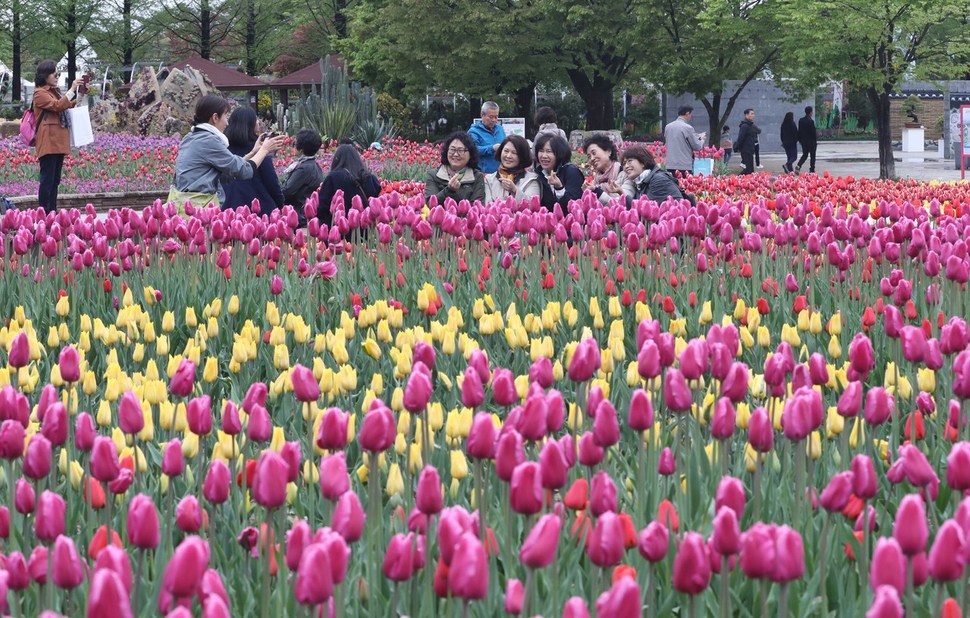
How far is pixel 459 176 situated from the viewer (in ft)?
33.4

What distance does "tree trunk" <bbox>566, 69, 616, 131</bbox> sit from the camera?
42.8 meters

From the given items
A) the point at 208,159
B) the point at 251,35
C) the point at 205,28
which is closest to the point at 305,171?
the point at 208,159

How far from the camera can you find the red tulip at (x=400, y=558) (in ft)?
7.08

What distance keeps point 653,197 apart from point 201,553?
901 centimetres

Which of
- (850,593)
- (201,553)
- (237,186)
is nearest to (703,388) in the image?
(850,593)

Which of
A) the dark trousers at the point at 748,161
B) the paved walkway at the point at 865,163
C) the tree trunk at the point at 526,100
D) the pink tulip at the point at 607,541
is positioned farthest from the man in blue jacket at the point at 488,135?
the tree trunk at the point at 526,100

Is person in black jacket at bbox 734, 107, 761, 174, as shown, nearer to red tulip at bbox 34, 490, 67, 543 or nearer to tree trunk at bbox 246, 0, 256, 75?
red tulip at bbox 34, 490, 67, 543

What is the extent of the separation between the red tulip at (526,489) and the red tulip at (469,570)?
10.4 inches

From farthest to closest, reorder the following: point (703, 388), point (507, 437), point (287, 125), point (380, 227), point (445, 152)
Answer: point (287, 125), point (445, 152), point (380, 227), point (703, 388), point (507, 437)

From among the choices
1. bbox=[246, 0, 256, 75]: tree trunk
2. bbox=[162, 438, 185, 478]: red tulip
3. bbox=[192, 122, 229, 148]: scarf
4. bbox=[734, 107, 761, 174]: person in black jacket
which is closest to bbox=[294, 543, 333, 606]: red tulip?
bbox=[162, 438, 185, 478]: red tulip

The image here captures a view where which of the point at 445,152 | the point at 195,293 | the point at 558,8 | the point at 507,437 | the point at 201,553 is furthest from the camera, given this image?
the point at 558,8

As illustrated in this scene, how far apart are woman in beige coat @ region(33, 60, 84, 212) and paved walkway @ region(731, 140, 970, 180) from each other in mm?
19024

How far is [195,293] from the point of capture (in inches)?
259

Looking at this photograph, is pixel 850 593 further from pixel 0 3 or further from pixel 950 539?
pixel 0 3
